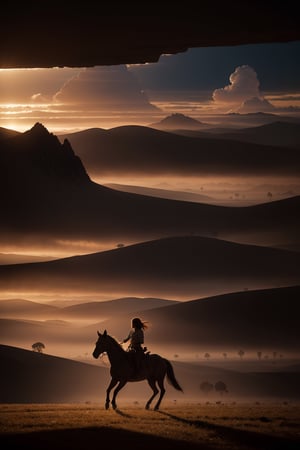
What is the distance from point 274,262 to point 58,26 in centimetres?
14193

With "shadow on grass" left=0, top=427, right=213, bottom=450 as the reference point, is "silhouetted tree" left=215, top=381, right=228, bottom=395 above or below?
above

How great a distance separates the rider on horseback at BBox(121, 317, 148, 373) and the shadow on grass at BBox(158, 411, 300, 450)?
3.10 m

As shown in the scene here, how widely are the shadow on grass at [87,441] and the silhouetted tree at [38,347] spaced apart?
374 feet

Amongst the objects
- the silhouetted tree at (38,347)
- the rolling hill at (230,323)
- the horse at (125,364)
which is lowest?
the horse at (125,364)

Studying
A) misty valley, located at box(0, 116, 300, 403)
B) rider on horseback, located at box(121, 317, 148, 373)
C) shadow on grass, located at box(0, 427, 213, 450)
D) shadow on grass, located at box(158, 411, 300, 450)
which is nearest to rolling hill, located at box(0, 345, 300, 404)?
misty valley, located at box(0, 116, 300, 403)

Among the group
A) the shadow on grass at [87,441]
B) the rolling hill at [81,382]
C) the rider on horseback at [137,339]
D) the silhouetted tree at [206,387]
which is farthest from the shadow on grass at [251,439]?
the silhouetted tree at [206,387]

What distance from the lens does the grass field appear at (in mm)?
22906

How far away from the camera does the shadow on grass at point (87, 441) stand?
2231 centimetres

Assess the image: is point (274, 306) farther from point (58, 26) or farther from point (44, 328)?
point (58, 26)

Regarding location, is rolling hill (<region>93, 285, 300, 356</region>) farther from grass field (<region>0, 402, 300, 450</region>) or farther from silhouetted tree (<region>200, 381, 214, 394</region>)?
grass field (<region>0, 402, 300, 450</region>)

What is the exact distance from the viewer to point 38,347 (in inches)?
5517

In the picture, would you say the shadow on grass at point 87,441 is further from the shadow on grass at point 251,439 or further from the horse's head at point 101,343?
the horse's head at point 101,343

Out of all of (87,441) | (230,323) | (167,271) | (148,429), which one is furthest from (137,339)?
(167,271)

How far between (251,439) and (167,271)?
149 m
